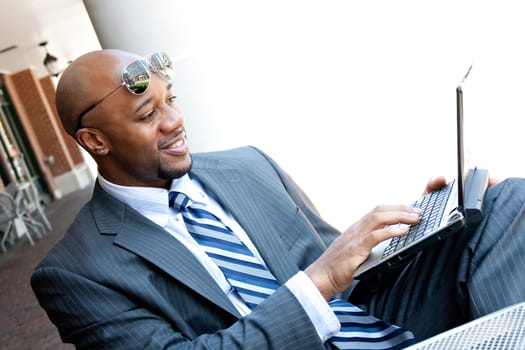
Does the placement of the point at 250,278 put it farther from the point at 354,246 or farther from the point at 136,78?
the point at 136,78

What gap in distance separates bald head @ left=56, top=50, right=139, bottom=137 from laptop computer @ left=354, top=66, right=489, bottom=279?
100 cm

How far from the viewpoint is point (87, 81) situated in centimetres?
191

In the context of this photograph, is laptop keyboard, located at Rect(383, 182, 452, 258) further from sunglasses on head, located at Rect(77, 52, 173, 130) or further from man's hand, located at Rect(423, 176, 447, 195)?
sunglasses on head, located at Rect(77, 52, 173, 130)

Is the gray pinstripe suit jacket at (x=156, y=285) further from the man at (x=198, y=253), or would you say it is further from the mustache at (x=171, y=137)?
the mustache at (x=171, y=137)

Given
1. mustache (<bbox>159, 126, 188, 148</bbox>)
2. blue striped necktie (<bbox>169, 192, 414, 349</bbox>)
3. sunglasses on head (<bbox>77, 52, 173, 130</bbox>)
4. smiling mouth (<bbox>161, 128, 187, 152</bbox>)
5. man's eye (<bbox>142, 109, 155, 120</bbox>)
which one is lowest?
blue striped necktie (<bbox>169, 192, 414, 349</bbox>)

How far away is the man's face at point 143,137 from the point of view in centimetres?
191

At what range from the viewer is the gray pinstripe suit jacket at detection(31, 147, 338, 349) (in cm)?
154

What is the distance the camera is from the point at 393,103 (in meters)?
3.69

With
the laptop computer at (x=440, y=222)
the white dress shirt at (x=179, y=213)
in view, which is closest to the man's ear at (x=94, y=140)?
the white dress shirt at (x=179, y=213)

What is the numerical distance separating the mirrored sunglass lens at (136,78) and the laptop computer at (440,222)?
35.6 inches

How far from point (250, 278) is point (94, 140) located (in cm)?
71

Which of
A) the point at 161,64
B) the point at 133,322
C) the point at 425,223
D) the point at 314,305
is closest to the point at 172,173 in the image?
the point at 161,64

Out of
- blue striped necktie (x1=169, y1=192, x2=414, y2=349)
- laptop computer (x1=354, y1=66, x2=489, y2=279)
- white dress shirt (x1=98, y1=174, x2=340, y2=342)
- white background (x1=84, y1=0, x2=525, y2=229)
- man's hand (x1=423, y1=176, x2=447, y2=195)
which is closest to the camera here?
laptop computer (x1=354, y1=66, x2=489, y2=279)

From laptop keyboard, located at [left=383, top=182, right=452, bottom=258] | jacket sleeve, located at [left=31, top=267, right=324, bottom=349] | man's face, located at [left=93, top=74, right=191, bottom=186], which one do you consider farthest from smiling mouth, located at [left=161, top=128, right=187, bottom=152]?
laptop keyboard, located at [left=383, top=182, right=452, bottom=258]
